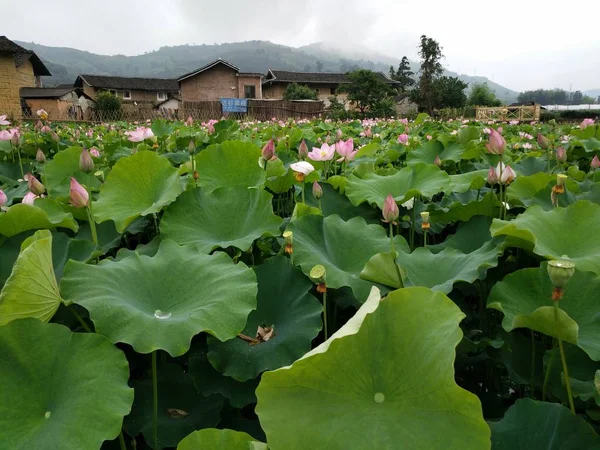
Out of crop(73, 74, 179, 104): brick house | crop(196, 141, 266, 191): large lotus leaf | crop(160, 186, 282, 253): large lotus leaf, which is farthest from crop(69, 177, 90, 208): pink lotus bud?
crop(73, 74, 179, 104): brick house

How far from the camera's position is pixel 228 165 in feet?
4.38

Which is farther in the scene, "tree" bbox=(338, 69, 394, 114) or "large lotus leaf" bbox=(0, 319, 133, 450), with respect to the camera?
"tree" bbox=(338, 69, 394, 114)

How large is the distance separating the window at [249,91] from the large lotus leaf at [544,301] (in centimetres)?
3252

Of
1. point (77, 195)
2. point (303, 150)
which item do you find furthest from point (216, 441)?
point (303, 150)

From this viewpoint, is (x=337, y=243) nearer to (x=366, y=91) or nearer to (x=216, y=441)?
(x=216, y=441)

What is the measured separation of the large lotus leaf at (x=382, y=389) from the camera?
0.47m

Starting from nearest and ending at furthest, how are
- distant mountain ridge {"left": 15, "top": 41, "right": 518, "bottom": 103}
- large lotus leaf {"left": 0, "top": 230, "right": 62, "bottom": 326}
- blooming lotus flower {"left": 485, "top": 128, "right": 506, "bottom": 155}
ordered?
large lotus leaf {"left": 0, "top": 230, "right": 62, "bottom": 326} → blooming lotus flower {"left": 485, "top": 128, "right": 506, "bottom": 155} → distant mountain ridge {"left": 15, "top": 41, "right": 518, "bottom": 103}

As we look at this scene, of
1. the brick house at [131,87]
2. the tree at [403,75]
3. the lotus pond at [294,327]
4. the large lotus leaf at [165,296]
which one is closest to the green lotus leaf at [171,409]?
the lotus pond at [294,327]

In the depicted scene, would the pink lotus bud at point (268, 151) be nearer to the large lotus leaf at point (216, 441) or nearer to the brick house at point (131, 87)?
the large lotus leaf at point (216, 441)

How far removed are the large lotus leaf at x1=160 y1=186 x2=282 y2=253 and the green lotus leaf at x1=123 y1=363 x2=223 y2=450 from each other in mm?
333

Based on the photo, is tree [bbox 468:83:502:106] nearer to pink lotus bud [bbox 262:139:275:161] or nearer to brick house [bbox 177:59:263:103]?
brick house [bbox 177:59:263:103]

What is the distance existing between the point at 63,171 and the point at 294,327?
141 cm

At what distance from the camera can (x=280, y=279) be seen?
0.85 meters

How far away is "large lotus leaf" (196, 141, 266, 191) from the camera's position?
4.27ft
